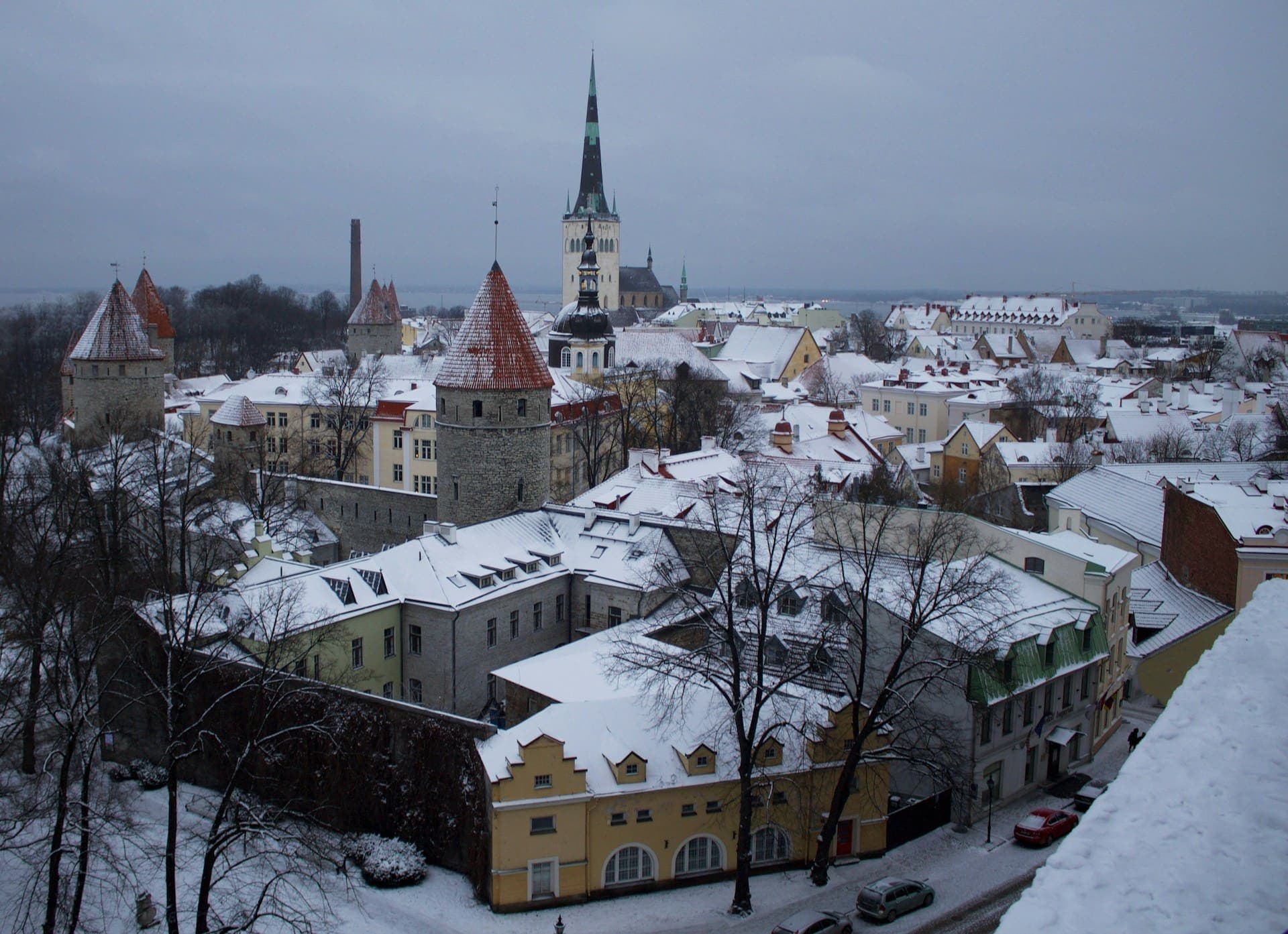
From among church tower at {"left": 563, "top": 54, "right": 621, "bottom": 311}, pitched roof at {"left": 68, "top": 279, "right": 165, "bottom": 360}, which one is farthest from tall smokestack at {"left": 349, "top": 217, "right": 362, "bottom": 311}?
pitched roof at {"left": 68, "top": 279, "right": 165, "bottom": 360}

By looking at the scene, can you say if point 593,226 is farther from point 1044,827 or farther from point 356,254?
point 1044,827

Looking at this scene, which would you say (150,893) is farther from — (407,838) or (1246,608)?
(1246,608)

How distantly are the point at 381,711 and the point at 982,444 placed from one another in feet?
121

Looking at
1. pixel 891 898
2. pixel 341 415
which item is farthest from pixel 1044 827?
pixel 341 415

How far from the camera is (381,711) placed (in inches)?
846

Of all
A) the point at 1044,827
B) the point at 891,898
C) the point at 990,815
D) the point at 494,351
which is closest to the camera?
the point at 891,898

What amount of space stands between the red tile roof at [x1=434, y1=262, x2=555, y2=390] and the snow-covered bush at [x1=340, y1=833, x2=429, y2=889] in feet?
47.5

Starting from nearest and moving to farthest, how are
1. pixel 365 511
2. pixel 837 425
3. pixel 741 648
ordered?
pixel 741 648, pixel 365 511, pixel 837 425

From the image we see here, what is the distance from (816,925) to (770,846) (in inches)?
135

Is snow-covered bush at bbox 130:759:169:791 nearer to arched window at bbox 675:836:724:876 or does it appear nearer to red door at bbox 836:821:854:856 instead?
arched window at bbox 675:836:724:876

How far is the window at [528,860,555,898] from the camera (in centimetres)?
1917

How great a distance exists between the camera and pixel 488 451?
32281 mm

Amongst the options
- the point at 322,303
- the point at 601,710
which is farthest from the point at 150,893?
the point at 322,303

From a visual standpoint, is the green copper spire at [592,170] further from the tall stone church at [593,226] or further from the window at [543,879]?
the window at [543,879]
